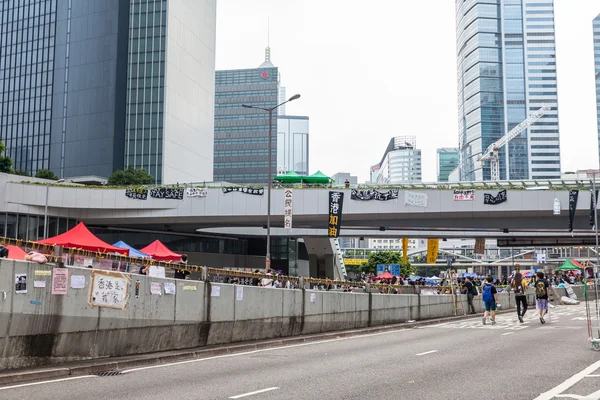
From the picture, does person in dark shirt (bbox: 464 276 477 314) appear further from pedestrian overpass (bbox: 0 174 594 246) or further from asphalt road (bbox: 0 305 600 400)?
pedestrian overpass (bbox: 0 174 594 246)

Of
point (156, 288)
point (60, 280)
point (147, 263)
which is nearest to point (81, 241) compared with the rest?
point (147, 263)

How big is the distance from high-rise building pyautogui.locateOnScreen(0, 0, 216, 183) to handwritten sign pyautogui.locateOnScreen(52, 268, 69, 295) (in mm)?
83474

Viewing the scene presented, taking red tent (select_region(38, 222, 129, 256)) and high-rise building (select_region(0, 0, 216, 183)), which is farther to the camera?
high-rise building (select_region(0, 0, 216, 183))

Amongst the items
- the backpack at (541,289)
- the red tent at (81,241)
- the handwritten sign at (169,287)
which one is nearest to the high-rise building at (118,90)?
the red tent at (81,241)

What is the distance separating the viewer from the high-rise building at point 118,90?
9581 centimetres

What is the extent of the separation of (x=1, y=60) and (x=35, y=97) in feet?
45.4

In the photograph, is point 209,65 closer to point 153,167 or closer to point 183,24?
point 183,24

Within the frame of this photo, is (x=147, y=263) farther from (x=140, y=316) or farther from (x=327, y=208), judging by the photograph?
(x=327, y=208)

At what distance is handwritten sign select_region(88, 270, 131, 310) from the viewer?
465 inches

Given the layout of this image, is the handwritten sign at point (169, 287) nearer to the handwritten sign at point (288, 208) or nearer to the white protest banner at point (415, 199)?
the handwritten sign at point (288, 208)

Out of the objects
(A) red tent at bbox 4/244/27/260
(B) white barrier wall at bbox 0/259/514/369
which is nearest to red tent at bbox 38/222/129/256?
(B) white barrier wall at bbox 0/259/514/369

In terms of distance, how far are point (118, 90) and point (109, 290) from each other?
89.6m

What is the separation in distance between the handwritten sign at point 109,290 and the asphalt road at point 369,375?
1.40 metres

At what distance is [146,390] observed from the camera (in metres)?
9.18
